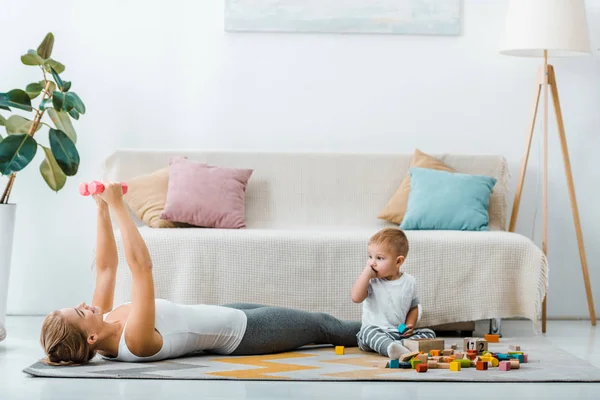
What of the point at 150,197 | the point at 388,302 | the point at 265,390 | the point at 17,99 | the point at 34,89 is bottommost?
the point at 265,390

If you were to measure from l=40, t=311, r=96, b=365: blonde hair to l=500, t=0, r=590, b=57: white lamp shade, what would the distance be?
2.69 m

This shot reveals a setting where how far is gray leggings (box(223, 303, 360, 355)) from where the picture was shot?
3369 millimetres

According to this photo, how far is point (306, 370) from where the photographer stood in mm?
3053

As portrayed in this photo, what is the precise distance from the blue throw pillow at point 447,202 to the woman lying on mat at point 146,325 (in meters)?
0.95

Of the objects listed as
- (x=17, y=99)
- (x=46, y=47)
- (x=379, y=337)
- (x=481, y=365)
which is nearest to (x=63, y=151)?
(x=17, y=99)

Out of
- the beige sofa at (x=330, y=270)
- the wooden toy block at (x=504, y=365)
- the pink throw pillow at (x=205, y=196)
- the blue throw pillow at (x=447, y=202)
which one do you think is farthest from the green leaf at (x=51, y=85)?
the wooden toy block at (x=504, y=365)

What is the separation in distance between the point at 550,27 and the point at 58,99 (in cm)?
243

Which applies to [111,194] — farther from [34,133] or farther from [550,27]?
[550,27]

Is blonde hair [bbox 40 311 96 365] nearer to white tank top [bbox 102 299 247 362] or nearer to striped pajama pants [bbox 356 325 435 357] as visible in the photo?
white tank top [bbox 102 299 247 362]

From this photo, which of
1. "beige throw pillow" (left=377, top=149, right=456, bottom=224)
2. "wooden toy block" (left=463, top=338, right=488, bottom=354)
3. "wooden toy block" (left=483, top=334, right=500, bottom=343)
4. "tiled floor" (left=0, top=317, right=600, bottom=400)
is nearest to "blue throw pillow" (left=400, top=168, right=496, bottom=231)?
"beige throw pillow" (left=377, top=149, right=456, bottom=224)

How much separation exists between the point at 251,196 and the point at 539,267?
4.98ft

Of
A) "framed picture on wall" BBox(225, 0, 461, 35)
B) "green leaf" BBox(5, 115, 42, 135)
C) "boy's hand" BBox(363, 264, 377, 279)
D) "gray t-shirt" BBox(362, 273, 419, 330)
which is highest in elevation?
"framed picture on wall" BBox(225, 0, 461, 35)

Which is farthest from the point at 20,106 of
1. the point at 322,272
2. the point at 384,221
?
the point at 384,221

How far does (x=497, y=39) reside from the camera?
501cm
